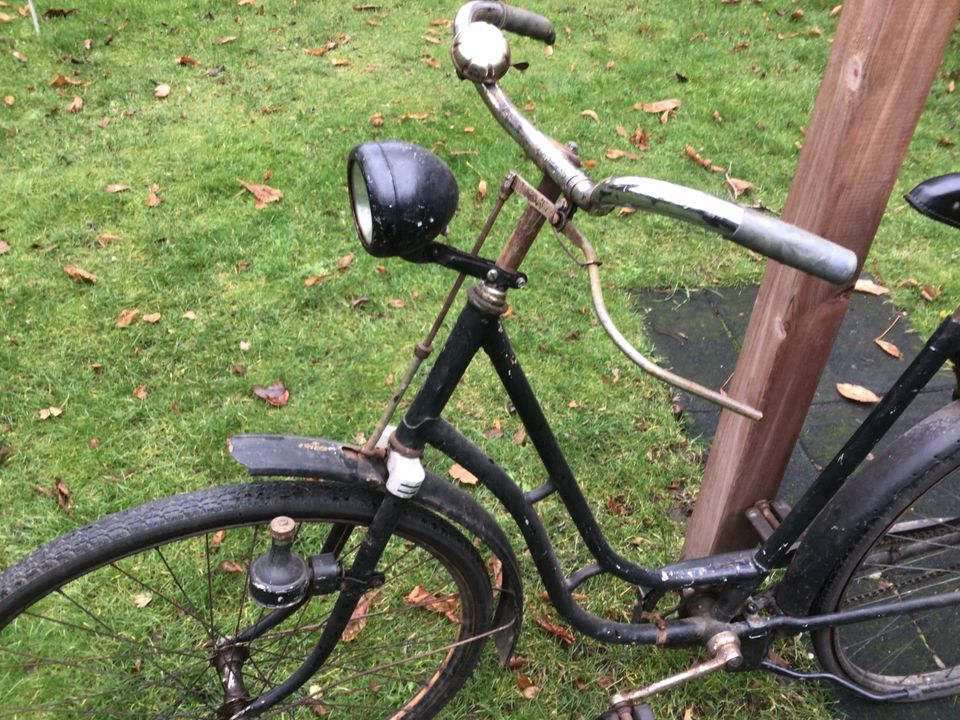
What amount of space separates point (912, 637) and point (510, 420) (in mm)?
1482

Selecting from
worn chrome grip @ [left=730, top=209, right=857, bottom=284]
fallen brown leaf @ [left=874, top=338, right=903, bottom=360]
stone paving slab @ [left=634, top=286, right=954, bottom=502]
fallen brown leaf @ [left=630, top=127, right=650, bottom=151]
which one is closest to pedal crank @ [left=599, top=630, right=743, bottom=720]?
stone paving slab @ [left=634, top=286, right=954, bottom=502]

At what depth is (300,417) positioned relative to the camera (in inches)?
115

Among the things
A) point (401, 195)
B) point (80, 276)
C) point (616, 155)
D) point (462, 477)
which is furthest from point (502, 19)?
point (616, 155)

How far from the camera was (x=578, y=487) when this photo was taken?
1.68 meters

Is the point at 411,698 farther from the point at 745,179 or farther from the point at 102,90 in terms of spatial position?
the point at 102,90

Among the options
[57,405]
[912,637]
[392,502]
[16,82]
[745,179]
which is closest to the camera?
[392,502]

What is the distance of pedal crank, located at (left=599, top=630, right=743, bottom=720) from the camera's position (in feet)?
6.15

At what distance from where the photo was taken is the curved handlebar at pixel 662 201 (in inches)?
40.4

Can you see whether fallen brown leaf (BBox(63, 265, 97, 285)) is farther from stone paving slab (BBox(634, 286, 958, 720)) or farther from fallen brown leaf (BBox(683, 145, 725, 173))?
fallen brown leaf (BBox(683, 145, 725, 173))

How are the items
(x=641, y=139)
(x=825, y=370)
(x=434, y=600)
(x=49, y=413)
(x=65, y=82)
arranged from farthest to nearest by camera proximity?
1. (x=65, y=82)
2. (x=641, y=139)
3. (x=825, y=370)
4. (x=49, y=413)
5. (x=434, y=600)

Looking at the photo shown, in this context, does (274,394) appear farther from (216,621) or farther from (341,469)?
(341,469)

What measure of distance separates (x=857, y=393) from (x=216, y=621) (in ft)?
8.18

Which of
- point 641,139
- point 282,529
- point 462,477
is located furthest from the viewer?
point 641,139

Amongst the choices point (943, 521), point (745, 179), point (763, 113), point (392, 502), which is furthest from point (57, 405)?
point (763, 113)
